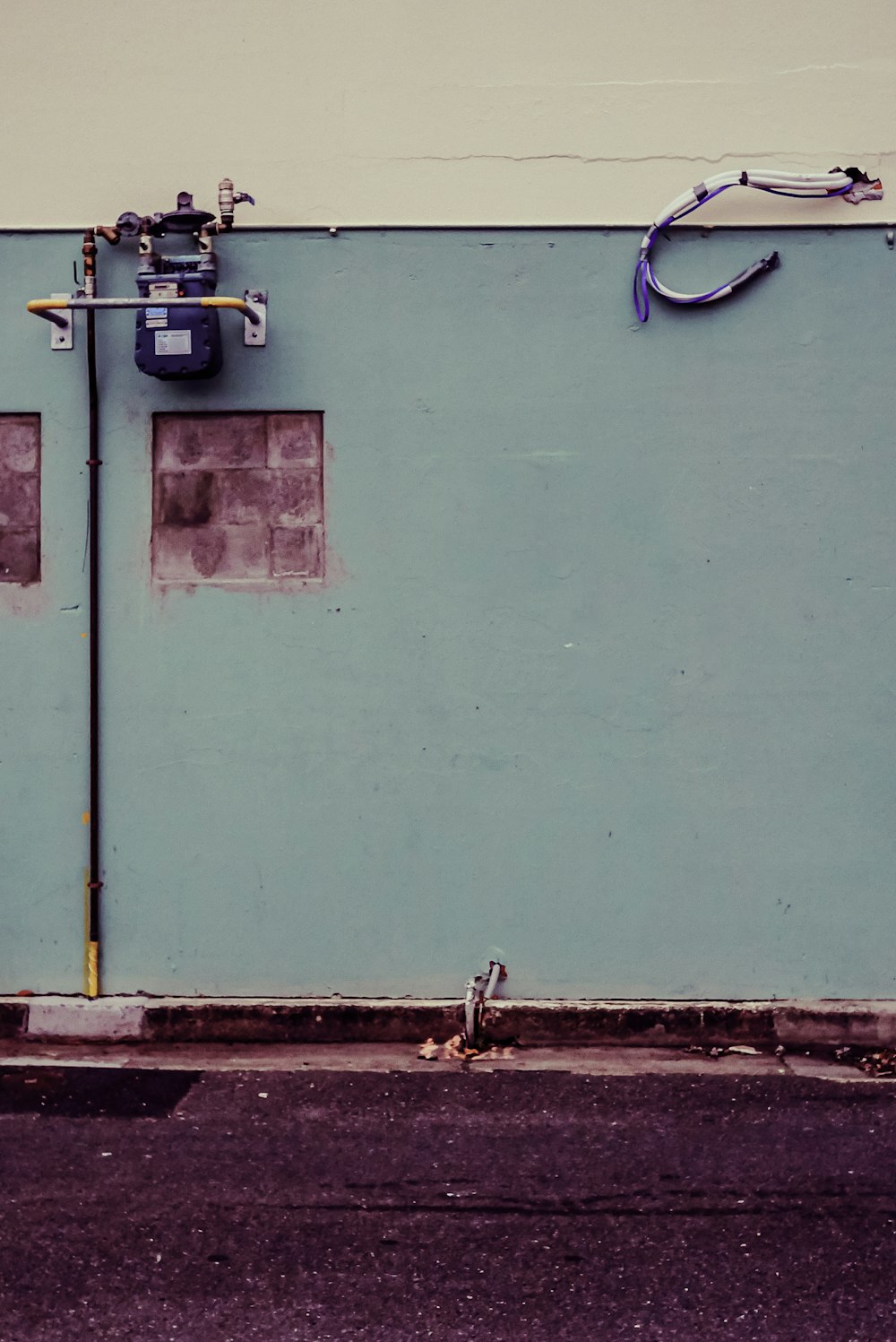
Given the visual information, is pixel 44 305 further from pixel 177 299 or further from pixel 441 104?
pixel 441 104

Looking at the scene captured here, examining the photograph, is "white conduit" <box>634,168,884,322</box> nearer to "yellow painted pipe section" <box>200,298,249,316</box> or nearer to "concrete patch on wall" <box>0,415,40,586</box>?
"yellow painted pipe section" <box>200,298,249,316</box>

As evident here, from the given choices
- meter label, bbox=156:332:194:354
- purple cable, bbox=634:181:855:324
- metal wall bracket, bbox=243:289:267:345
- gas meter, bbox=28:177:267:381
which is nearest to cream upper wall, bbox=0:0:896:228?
purple cable, bbox=634:181:855:324

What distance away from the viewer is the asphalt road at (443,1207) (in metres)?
4.32

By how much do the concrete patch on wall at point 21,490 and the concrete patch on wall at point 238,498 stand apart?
58 centimetres

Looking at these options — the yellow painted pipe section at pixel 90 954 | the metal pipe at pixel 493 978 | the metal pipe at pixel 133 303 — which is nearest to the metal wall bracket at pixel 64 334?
the metal pipe at pixel 133 303

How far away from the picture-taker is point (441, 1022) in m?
6.97

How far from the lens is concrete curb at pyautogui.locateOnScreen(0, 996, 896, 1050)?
22.8 ft

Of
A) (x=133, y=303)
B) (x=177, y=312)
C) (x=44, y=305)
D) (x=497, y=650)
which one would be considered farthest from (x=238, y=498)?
(x=497, y=650)

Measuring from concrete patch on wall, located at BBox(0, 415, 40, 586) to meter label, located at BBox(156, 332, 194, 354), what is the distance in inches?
31.1

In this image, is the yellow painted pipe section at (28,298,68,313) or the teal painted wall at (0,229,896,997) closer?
the yellow painted pipe section at (28,298,68,313)

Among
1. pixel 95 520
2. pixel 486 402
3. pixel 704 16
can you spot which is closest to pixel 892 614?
pixel 486 402

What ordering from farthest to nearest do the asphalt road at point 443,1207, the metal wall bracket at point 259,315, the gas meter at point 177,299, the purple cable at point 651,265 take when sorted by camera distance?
the metal wall bracket at point 259,315
the purple cable at point 651,265
the gas meter at point 177,299
the asphalt road at point 443,1207

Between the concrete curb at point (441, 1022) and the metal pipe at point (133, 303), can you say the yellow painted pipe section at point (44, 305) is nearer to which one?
the metal pipe at point (133, 303)

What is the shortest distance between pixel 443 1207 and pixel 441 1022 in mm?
1889
